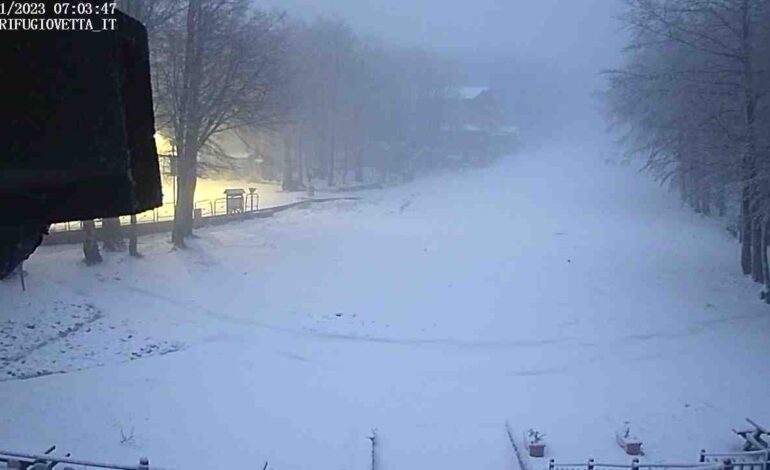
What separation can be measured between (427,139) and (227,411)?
186ft

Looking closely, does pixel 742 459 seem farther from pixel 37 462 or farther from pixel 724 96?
pixel 724 96

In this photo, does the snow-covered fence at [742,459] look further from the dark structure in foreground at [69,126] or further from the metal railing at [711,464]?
the dark structure in foreground at [69,126]

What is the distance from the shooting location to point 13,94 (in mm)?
1404

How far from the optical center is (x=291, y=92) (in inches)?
1686

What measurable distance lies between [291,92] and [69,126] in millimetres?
42597

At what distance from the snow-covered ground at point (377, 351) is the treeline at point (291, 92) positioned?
5.06 metres

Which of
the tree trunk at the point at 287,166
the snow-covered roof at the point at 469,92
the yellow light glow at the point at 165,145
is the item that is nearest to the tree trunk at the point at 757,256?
the yellow light glow at the point at 165,145

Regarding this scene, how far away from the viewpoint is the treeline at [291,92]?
25219 millimetres

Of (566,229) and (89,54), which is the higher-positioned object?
(89,54)

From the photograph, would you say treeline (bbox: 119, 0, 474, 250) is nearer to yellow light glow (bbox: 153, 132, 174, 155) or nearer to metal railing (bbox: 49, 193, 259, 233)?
yellow light glow (bbox: 153, 132, 174, 155)

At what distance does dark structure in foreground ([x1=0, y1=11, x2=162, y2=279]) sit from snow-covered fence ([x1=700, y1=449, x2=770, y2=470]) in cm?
913

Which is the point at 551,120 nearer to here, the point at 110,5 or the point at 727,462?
the point at 727,462

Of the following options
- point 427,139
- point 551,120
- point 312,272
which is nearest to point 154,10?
point 312,272

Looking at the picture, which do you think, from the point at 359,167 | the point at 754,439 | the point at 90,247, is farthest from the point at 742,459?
the point at 359,167
